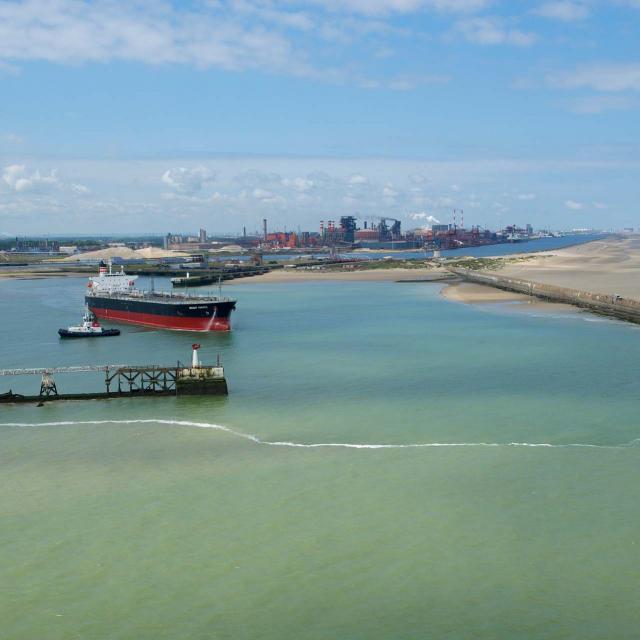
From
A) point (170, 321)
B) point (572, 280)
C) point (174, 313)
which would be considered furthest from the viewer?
point (572, 280)

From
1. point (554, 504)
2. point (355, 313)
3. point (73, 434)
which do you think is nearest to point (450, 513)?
point (554, 504)

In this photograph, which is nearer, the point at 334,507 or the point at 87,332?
the point at 334,507

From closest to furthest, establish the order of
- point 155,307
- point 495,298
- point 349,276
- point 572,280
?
point 155,307
point 495,298
point 572,280
point 349,276

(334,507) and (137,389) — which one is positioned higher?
(137,389)

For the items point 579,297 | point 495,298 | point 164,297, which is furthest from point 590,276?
point 164,297

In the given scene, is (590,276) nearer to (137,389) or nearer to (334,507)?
(137,389)
